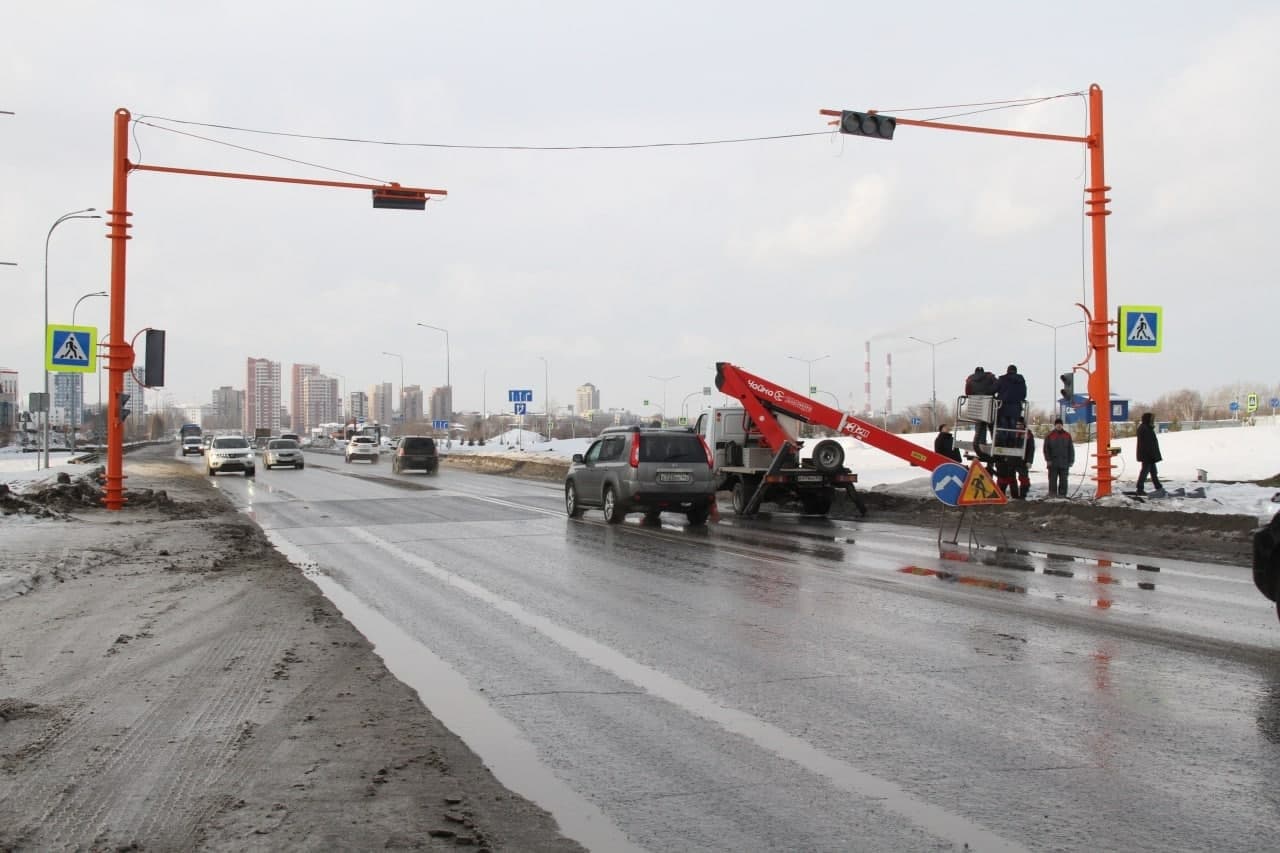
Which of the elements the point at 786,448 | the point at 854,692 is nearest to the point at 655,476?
the point at 786,448

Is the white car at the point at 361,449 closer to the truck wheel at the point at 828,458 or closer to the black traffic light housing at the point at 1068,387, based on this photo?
the truck wheel at the point at 828,458

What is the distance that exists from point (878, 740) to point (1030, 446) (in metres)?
17.6

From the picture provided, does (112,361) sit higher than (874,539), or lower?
higher

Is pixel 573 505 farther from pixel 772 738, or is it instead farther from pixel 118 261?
pixel 772 738

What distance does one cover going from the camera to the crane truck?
21.4 m

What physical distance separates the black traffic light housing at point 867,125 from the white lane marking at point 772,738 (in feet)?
34.9

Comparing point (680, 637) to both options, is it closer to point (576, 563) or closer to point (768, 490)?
point (576, 563)

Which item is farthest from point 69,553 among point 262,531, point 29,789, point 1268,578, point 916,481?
point 916,481

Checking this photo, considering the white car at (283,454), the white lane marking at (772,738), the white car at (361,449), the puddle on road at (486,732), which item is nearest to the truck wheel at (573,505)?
the white lane marking at (772,738)

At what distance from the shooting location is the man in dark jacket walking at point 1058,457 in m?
22.4

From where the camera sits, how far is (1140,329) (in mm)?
20312

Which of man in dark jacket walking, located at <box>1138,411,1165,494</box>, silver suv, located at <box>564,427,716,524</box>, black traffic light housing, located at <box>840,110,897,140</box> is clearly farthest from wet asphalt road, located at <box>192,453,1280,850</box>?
man in dark jacket walking, located at <box>1138,411,1165,494</box>

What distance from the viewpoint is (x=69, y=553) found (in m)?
14.0

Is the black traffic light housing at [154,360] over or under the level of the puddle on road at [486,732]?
over
